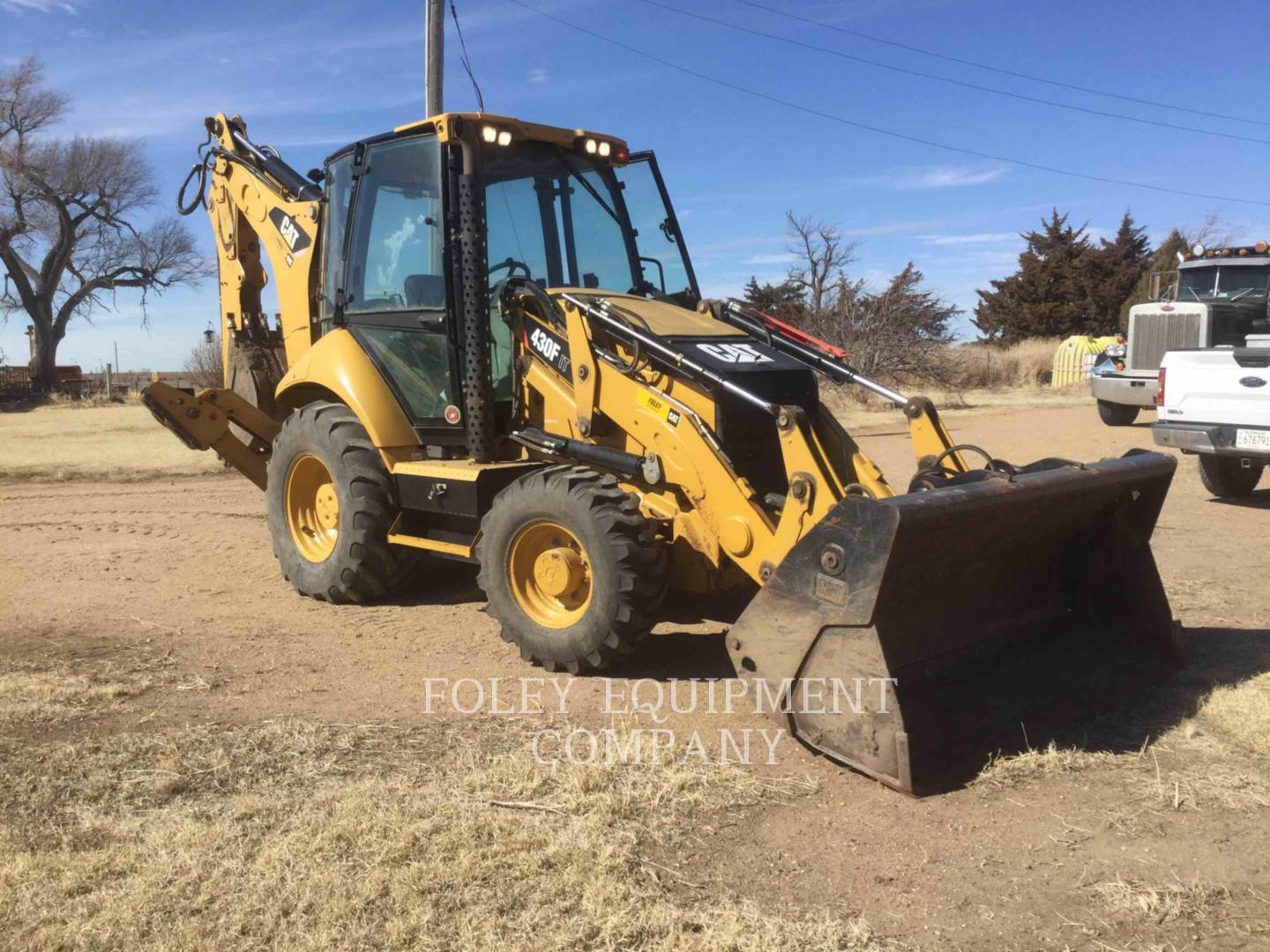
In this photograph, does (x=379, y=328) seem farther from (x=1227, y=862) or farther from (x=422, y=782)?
(x=1227, y=862)

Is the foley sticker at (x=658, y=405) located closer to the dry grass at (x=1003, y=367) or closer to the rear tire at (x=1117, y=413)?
the rear tire at (x=1117, y=413)

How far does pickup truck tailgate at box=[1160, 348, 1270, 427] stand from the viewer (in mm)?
9891

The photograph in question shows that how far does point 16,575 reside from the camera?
786 centimetres

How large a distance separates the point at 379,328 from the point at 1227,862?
5197 mm

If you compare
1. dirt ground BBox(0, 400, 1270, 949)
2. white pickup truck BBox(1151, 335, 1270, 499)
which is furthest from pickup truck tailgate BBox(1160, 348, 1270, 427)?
dirt ground BBox(0, 400, 1270, 949)

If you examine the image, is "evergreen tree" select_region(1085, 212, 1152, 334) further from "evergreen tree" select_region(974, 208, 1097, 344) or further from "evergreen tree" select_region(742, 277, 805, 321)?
"evergreen tree" select_region(742, 277, 805, 321)

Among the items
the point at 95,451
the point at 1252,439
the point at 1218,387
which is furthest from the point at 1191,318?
the point at 95,451

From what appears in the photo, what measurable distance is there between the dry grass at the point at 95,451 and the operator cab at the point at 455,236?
820 cm

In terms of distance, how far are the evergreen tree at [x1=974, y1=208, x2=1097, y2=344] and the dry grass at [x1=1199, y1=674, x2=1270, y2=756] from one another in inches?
1566

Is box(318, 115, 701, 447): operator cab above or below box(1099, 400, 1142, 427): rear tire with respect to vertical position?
above

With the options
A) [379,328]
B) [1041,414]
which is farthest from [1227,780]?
[1041,414]

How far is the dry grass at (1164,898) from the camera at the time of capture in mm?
3195

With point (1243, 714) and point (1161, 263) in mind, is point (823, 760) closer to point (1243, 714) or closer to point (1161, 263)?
point (1243, 714)

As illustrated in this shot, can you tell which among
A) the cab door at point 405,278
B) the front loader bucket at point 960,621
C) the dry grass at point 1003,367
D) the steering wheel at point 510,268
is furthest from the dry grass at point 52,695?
the dry grass at point 1003,367
